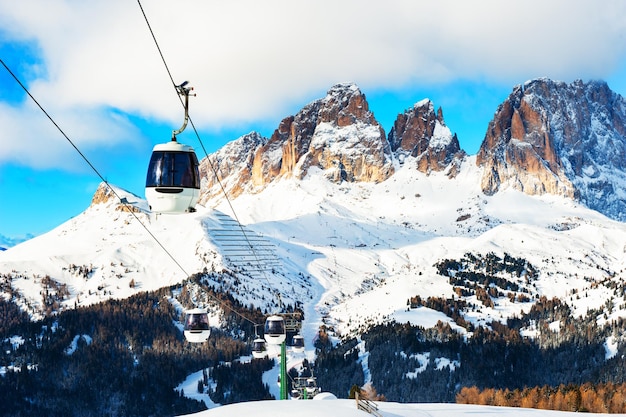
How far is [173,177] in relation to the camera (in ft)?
46.9

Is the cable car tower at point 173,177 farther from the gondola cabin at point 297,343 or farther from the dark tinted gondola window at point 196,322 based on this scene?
the gondola cabin at point 297,343

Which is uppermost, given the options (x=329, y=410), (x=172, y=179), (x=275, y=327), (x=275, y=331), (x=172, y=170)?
(x=172, y=170)

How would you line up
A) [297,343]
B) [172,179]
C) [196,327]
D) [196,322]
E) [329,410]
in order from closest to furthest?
[172,179] → [329,410] → [196,327] → [196,322] → [297,343]

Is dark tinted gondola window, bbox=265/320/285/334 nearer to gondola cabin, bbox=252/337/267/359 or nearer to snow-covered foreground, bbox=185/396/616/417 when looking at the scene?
snow-covered foreground, bbox=185/396/616/417

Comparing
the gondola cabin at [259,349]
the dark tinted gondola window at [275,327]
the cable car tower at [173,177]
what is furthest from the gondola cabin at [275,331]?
the cable car tower at [173,177]

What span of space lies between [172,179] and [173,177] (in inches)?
2.4

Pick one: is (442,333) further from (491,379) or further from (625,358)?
(625,358)

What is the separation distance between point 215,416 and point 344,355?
168 meters

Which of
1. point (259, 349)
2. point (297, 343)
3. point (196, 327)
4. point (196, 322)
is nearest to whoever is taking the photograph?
point (196, 327)

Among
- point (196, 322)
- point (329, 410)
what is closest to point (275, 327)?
point (196, 322)

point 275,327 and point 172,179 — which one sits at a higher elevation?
point 172,179

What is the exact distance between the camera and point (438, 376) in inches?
6781

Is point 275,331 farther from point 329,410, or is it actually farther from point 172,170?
point 172,170

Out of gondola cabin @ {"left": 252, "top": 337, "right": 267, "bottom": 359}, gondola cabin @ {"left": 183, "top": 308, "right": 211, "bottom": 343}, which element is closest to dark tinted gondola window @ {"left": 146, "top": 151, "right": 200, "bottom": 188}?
gondola cabin @ {"left": 183, "top": 308, "right": 211, "bottom": 343}
